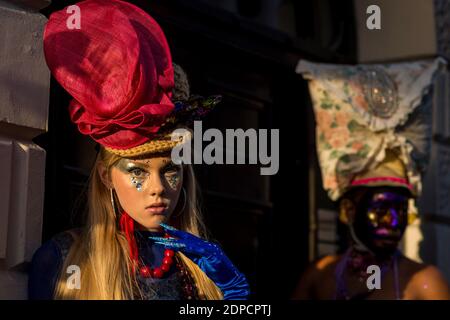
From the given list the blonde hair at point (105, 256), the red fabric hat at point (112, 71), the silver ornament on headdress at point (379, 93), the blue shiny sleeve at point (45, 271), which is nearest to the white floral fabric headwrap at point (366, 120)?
the silver ornament on headdress at point (379, 93)

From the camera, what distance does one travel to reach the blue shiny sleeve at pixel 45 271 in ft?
10.6

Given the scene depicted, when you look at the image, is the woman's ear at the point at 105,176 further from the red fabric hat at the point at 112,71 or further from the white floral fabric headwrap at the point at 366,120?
the white floral fabric headwrap at the point at 366,120

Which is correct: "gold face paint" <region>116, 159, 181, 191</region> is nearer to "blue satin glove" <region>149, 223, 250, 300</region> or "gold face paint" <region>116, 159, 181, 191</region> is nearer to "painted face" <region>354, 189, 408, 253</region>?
"blue satin glove" <region>149, 223, 250, 300</region>

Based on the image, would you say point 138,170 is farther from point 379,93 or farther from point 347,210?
point 379,93

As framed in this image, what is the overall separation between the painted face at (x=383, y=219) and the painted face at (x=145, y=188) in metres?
1.65

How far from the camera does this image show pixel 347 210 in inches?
197

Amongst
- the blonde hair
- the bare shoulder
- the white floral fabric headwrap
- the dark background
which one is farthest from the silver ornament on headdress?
the blonde hair

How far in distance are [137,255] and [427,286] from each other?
191 centimetres

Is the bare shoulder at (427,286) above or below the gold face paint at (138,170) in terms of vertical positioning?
below

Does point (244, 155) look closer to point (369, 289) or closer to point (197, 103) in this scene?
point (369, 289)
